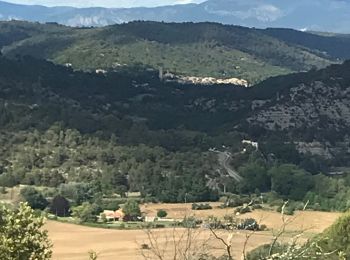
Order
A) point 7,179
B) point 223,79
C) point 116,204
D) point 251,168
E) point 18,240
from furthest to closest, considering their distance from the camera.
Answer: point 223,79 < point 251,168 < point 7,179 < point 116,204 < point 18,240

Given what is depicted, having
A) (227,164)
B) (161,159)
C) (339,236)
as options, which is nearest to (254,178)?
(227,164)

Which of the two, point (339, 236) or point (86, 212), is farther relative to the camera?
point (86, 212)

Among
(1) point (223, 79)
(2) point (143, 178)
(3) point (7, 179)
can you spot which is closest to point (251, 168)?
(2) point (143, 178)

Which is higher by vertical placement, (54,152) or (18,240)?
(18,240)

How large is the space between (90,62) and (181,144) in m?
64.2

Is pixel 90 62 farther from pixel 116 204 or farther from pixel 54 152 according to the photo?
pixel 116 204

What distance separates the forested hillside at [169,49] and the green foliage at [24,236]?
367ft

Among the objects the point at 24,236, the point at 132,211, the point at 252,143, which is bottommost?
the point at 132,211

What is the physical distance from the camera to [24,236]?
10500 mm

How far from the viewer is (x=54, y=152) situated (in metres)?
60.6

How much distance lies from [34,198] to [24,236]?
3836 cm

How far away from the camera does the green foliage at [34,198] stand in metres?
47.8

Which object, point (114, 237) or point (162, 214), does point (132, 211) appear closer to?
point (162, 214)

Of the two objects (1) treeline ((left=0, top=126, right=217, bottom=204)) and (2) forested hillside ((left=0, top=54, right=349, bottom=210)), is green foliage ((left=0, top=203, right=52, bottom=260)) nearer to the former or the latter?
(2) forested hillside ((left=0, top=54, right=349, bottom=210))
